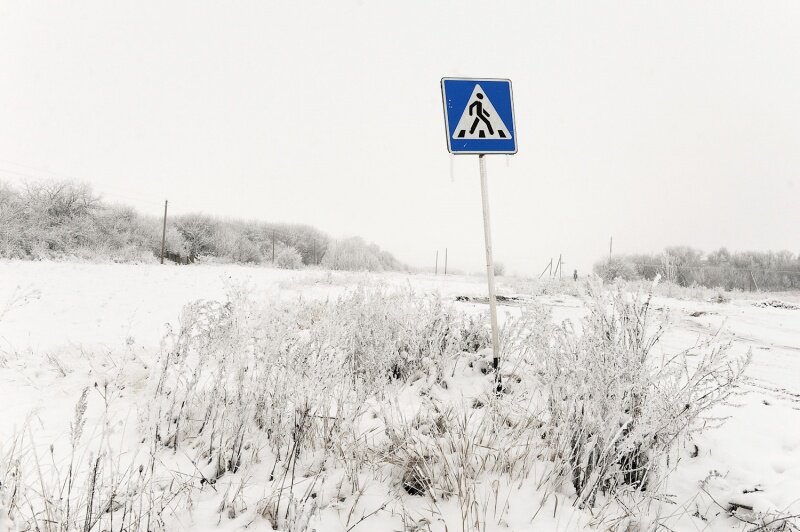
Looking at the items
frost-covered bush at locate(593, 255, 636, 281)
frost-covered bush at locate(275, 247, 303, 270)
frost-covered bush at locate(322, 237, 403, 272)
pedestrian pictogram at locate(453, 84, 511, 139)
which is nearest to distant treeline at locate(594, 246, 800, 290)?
frost-covered bush at locate(593, 255, 636, 281)

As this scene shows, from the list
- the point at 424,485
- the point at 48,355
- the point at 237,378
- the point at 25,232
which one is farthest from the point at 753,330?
the point at 25,232

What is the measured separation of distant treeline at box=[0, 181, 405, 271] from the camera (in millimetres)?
26797

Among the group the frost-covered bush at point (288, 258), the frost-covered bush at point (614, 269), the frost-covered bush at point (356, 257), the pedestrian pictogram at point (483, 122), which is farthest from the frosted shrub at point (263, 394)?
the frost-covered bush at point (614, 269)

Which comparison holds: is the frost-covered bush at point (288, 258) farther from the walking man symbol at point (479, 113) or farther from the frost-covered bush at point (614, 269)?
the walking man symbol at point (479, 113)

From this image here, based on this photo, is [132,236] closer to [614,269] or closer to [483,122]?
[483,122]

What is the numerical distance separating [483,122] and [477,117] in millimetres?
77

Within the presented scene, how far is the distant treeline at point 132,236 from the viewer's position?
1055 inches

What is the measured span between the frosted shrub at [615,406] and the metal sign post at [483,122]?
1340 mm

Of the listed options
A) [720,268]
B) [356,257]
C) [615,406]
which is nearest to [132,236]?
[356,257]

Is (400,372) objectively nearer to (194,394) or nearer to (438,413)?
(438,413)

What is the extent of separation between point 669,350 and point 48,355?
762cm

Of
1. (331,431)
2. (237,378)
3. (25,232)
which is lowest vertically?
(331,431)

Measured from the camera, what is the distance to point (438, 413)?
110 inches

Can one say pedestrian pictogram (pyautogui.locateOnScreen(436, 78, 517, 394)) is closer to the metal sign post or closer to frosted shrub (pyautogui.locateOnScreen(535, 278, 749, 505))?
the metal sign post
